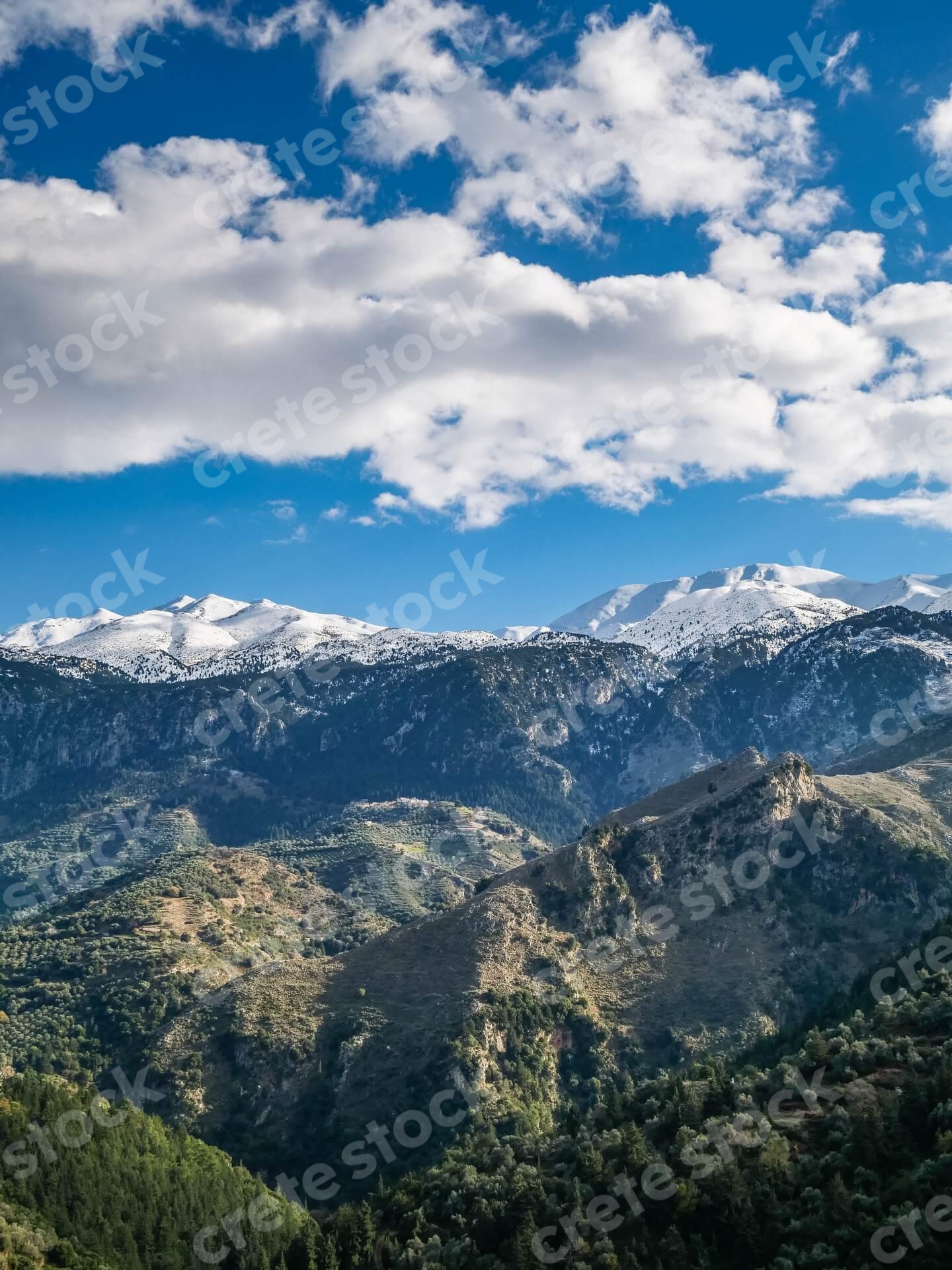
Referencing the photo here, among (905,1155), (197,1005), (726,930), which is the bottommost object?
(905,1155)

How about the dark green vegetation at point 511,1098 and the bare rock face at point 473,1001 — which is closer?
the dark green vegetation at point 511,1098

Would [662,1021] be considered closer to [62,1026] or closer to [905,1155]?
[905,1155]

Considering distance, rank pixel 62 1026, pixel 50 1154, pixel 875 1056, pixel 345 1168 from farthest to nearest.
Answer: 1. pixel 62 1026
2. pixel 345 1168
3. pixel 50 1154
4. pixel 875 1056

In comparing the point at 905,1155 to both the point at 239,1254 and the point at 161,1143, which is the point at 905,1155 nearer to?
the point at 239,1254

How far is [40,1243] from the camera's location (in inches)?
3907

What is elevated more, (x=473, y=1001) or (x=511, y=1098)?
(x=473, y=1001)

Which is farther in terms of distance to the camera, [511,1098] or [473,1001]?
[473,1001]

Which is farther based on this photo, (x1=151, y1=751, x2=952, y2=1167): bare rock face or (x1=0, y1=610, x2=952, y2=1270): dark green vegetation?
(x1=151, y1=751, x2=952, y2=1167): bare rock face

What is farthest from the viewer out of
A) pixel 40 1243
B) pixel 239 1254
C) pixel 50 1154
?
pixel 50 1154

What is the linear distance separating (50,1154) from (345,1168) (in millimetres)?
44619

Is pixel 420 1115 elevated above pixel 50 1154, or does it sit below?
below

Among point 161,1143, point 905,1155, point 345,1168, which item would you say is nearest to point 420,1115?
point 345,1168

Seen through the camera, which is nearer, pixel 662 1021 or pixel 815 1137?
pixel 815 1137

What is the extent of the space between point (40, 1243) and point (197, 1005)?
84785 millimetres
